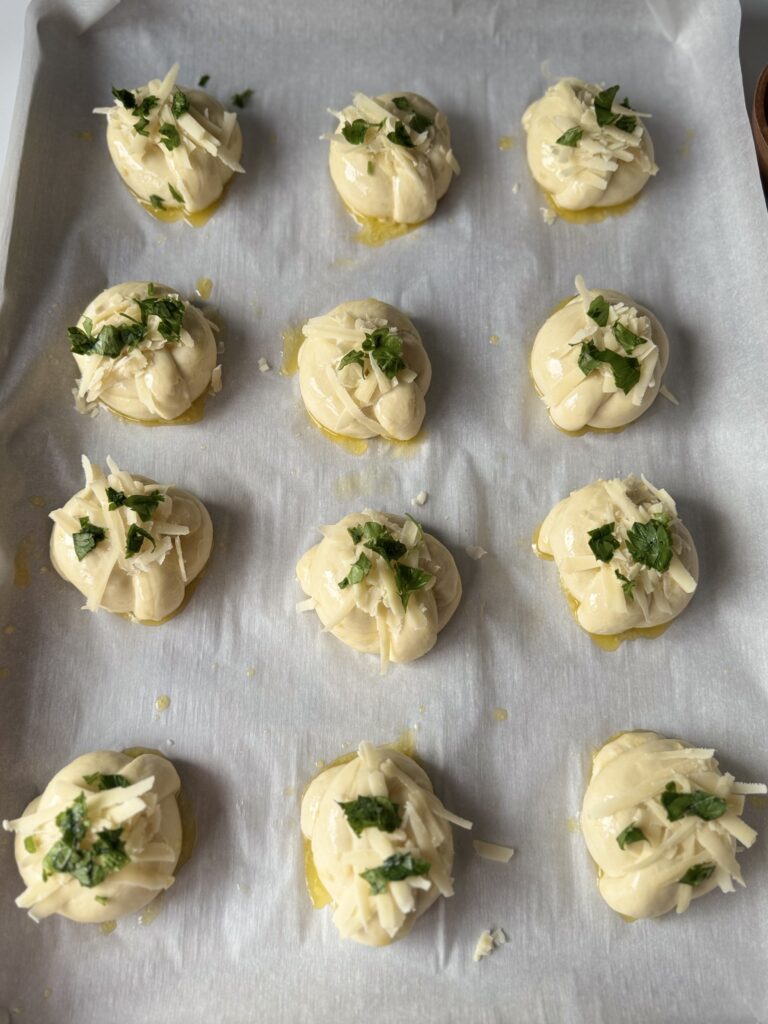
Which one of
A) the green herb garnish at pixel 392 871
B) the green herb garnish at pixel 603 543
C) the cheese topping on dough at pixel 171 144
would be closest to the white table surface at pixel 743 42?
the cheese topping on dough at pixel 171 144

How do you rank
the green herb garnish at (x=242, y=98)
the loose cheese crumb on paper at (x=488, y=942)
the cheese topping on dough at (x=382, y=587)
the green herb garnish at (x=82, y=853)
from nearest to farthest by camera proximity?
the green herb garnish at (x=82, y=853)
the loose cheese crumb on paper at (x=488, y=942)
the cheese topping on dough at (x=382, y=587)
the green herb garnish at (x=242, y=98)

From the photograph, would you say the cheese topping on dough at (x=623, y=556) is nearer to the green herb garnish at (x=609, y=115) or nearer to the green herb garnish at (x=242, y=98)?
the green herb garnish at (x=609, y=115)

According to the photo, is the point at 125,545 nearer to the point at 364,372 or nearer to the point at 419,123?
the point at 364,372

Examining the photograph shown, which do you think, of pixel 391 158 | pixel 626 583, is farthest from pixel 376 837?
pixel 391 158

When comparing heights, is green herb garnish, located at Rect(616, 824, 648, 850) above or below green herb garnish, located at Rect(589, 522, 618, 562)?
below

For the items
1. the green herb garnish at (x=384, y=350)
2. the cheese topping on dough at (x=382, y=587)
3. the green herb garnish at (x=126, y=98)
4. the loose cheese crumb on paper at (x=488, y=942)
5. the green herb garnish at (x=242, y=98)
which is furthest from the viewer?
the green herb garnish at (x=242, y=98)

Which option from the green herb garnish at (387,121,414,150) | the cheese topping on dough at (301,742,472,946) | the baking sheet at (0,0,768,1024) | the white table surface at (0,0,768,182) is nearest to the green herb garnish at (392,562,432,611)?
the baking sheet at (0,0,768,1024)

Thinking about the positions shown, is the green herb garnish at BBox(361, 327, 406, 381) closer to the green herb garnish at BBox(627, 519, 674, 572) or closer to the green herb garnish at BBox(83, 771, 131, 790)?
the green herb garnish at BBox(627, 519, 674, 572)

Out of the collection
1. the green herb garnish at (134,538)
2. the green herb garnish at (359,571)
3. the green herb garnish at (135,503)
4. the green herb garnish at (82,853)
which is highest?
the green herb garnish at (135,503)
